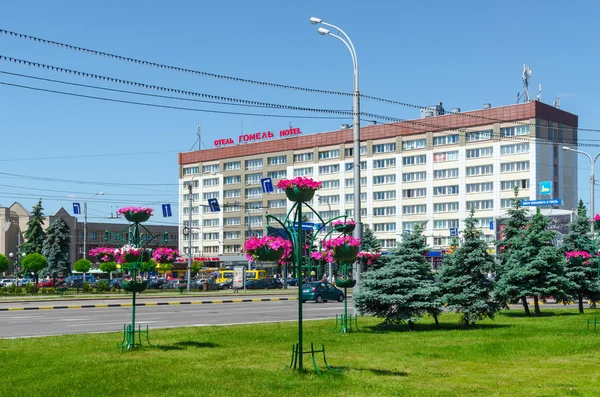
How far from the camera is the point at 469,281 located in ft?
76.0

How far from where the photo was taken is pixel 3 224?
122 meters

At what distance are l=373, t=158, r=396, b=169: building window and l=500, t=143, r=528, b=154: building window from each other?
15.7m

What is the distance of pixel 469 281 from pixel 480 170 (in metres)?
71.5

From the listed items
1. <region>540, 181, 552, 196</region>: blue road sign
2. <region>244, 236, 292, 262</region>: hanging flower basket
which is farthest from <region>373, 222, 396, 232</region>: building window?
<region>244, 236, 292, 262</region>: hanging flower basket

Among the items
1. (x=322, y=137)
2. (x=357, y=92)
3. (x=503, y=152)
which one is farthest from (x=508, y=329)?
(x=322, y=137)

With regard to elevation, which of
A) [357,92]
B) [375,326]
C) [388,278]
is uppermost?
[357,92]

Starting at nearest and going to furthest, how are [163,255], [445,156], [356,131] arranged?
[163,255] → [356,131] → [445,156]

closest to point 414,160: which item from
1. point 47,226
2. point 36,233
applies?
point 36,233

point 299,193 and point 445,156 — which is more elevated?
point 445,156

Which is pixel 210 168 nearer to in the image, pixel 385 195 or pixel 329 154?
pixel 329 154

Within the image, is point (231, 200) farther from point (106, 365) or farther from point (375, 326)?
point (106, 365)

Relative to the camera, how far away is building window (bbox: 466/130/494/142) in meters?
90.8

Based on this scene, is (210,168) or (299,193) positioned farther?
(210,168)

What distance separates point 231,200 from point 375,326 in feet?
322
